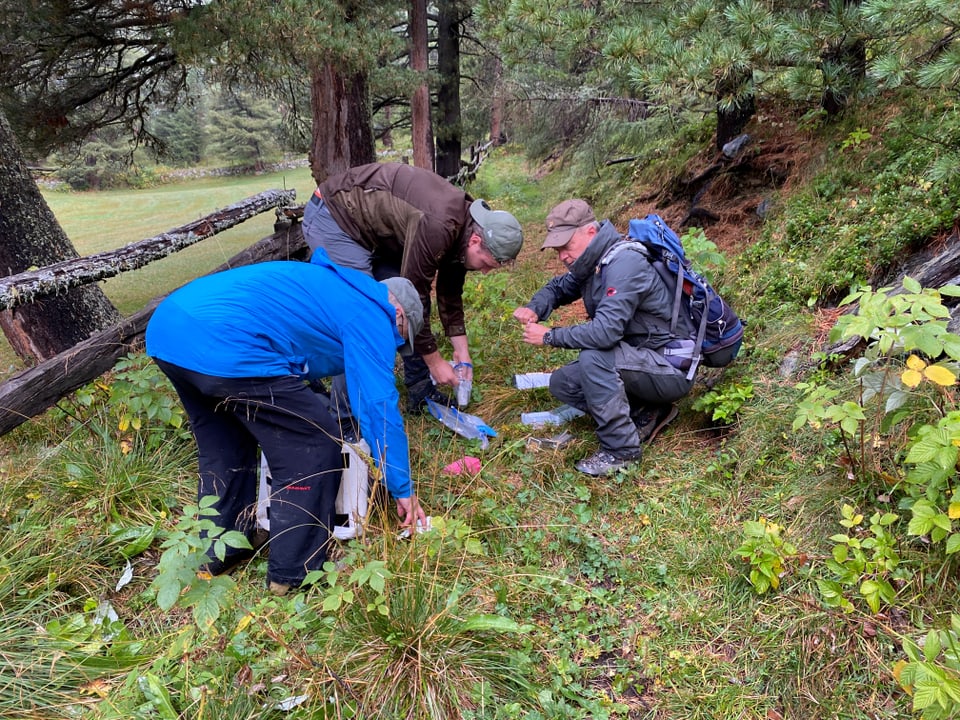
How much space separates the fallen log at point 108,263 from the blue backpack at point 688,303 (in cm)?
366

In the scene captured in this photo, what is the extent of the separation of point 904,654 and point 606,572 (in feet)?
3.55

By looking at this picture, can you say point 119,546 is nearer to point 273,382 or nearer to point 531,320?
point 273,382

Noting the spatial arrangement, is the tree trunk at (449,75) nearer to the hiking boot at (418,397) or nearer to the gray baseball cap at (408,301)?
the hiking boot at (418,397)

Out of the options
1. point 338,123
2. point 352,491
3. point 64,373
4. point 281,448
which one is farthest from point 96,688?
point 338,123

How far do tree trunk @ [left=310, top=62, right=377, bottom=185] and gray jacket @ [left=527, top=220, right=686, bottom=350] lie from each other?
177 inches

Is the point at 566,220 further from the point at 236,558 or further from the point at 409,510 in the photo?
the point at 236,558

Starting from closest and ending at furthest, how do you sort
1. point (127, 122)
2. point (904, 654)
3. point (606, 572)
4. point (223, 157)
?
point (904, 654), point (606, 572), point (127, 122), point (223, 157)

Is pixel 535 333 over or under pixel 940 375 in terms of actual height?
under

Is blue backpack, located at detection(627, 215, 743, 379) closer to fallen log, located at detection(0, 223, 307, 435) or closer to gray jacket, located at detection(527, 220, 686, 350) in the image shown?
gray jacket, located at detection(527, 220, 686, 350)

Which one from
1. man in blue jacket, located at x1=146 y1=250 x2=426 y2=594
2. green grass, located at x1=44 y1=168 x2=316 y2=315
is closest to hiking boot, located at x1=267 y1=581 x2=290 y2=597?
man in blue jacket, located at x1=146 y1=250 x2=426 y2=594

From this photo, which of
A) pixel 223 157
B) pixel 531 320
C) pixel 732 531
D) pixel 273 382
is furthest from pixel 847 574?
pixel 223 157

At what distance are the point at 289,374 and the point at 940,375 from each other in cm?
243

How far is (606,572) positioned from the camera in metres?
2.49

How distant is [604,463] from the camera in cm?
311
